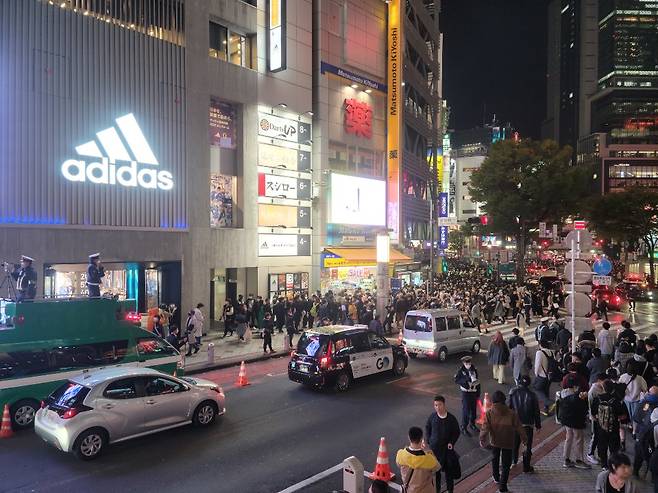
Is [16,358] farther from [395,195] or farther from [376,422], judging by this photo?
[395,195]

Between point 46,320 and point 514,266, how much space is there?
138 ft

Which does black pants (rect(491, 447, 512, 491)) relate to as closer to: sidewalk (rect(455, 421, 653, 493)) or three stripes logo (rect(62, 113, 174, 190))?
sidewalk (rect(455, 421, 653, 493))

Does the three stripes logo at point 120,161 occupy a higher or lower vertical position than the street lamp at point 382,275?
higher

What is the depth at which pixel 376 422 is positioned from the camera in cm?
1114

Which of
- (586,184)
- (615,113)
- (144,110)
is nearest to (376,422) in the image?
(144,110)

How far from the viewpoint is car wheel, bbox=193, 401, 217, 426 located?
34.8 ft

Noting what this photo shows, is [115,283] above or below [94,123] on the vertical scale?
below

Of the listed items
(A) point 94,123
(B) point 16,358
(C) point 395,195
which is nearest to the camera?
(B) point 16,358

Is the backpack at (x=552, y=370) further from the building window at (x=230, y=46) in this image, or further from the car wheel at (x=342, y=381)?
the building window at (x=230, y=46)

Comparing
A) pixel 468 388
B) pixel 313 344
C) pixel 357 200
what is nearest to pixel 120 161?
pixel 313 344

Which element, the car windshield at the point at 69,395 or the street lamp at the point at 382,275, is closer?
the car windshield at the point at 69,395

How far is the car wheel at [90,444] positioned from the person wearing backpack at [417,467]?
5.82 m

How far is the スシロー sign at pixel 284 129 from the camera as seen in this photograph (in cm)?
2605

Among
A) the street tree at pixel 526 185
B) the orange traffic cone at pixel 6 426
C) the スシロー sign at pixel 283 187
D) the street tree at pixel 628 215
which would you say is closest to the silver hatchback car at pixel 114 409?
the orange traffic cone at pixel 6 426
